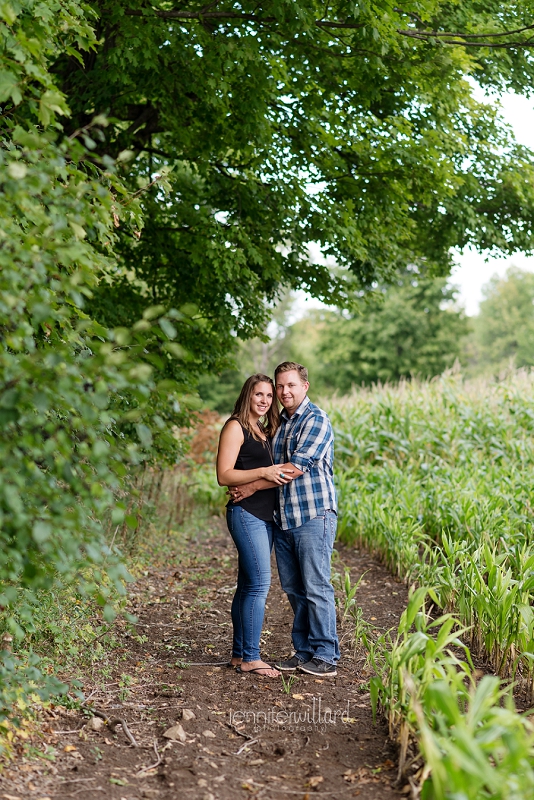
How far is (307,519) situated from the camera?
4.55 meters

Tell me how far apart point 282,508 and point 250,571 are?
43cm

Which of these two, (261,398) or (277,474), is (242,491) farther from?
(261,398)

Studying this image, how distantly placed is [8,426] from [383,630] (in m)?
3.63

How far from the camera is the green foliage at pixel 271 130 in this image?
19.4 ft

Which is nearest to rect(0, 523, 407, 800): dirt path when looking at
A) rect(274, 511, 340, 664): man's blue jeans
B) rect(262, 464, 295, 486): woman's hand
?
rect(274, 511, 340, 664): man's blue jeans

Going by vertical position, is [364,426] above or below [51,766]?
above

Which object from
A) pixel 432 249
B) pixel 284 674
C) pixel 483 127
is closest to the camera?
pixel 284 674

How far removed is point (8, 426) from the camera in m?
2.53

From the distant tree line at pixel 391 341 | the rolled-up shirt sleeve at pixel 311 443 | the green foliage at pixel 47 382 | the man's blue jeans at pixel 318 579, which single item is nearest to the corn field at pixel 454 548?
the man's blue jeans at pixel 318 579

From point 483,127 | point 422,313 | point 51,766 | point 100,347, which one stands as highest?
point 422,313

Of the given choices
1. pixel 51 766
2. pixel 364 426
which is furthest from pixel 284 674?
pixel 364 426

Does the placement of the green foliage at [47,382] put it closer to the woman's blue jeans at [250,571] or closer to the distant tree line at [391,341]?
the woman's blue jeans at [250,571]

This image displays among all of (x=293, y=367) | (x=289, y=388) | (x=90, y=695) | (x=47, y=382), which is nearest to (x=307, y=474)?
(x=289, y=388)

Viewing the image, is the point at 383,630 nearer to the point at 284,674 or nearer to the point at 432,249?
the point at 284,674
